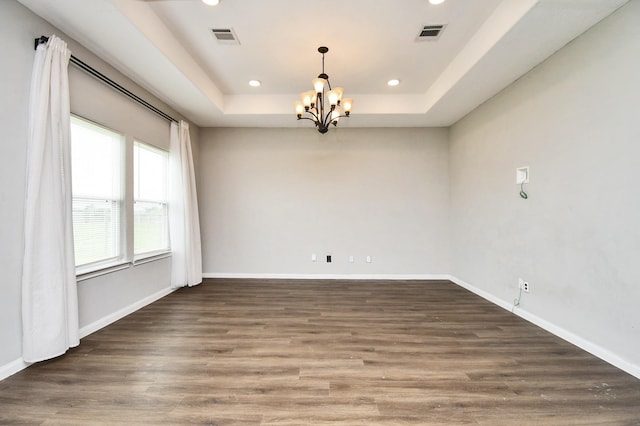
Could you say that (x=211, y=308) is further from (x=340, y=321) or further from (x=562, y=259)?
(x=562, y=259)

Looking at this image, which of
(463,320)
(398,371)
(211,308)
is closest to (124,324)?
(211,308)

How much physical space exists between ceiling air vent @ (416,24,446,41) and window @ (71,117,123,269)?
144 inches

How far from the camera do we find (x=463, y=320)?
317cm

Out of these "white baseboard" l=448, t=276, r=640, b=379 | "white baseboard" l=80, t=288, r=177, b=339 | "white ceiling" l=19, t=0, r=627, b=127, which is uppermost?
"white ceiling" l=19, t=0, r=627, b=127

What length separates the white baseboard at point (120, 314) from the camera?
275 centimetres

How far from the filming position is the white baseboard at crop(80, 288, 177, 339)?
2746 mm

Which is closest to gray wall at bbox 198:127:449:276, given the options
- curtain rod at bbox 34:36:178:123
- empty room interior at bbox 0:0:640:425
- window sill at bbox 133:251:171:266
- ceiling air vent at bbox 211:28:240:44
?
empty room interior at bbox 0:0:640:425

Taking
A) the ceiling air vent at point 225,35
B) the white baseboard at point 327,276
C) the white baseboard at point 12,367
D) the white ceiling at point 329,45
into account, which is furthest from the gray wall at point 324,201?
the white baseboard at point 12,367

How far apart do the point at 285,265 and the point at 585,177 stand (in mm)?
4318

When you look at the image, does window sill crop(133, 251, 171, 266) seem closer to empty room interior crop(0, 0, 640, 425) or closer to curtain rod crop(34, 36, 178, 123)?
empty room interior crop(0, 0, 640, 425)

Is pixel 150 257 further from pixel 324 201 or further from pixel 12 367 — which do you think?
pixel 324 201

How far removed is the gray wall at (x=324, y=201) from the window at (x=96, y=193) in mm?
1991

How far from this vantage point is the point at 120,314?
319cm

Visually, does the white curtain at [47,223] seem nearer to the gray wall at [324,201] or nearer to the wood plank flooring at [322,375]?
the wood plank flooring at [322,375]
